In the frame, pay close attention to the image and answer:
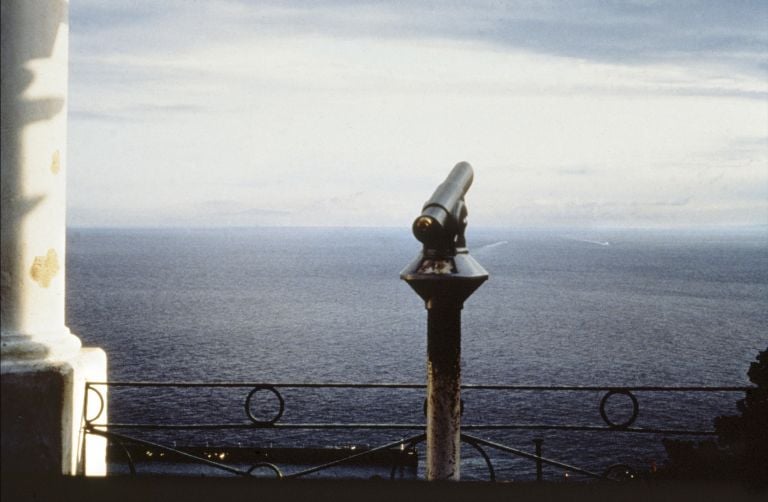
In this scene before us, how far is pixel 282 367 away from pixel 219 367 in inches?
232

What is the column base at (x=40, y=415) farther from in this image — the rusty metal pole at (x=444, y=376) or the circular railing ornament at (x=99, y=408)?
the rusty metal pole at (x=444, y=376)

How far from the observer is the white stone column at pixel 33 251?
470 centimetres

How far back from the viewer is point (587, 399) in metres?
61.4

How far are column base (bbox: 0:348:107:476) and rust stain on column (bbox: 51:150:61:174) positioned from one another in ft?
3.83

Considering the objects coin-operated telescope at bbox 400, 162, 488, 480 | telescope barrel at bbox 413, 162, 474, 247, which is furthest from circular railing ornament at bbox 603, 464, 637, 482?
telescope barrel at bbox 413, 162, 474, 247

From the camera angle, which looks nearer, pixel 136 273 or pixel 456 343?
pixel 456 343

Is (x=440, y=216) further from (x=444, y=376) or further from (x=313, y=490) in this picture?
(x=313, y=490)

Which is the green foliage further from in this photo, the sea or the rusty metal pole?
the sea

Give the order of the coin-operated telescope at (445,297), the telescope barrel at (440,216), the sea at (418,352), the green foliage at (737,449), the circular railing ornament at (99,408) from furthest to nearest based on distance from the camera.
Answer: the sea at (418,352), the circular railing ornament at (99,408), the coin-operated telescope at (445,297), the telescope barrel at (440,216), the green foliage at (737,449)

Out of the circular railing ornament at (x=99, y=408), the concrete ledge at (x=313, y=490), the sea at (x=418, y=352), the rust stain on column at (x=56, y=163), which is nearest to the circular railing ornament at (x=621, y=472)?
the concrete ledge at (x=313, y=490)

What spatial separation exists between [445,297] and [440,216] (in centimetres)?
47

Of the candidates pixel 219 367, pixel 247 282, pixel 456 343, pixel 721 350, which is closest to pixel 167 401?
pixel 219 367

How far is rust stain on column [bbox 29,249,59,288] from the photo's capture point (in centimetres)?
482

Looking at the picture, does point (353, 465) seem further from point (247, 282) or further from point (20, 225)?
point (247, 282)
